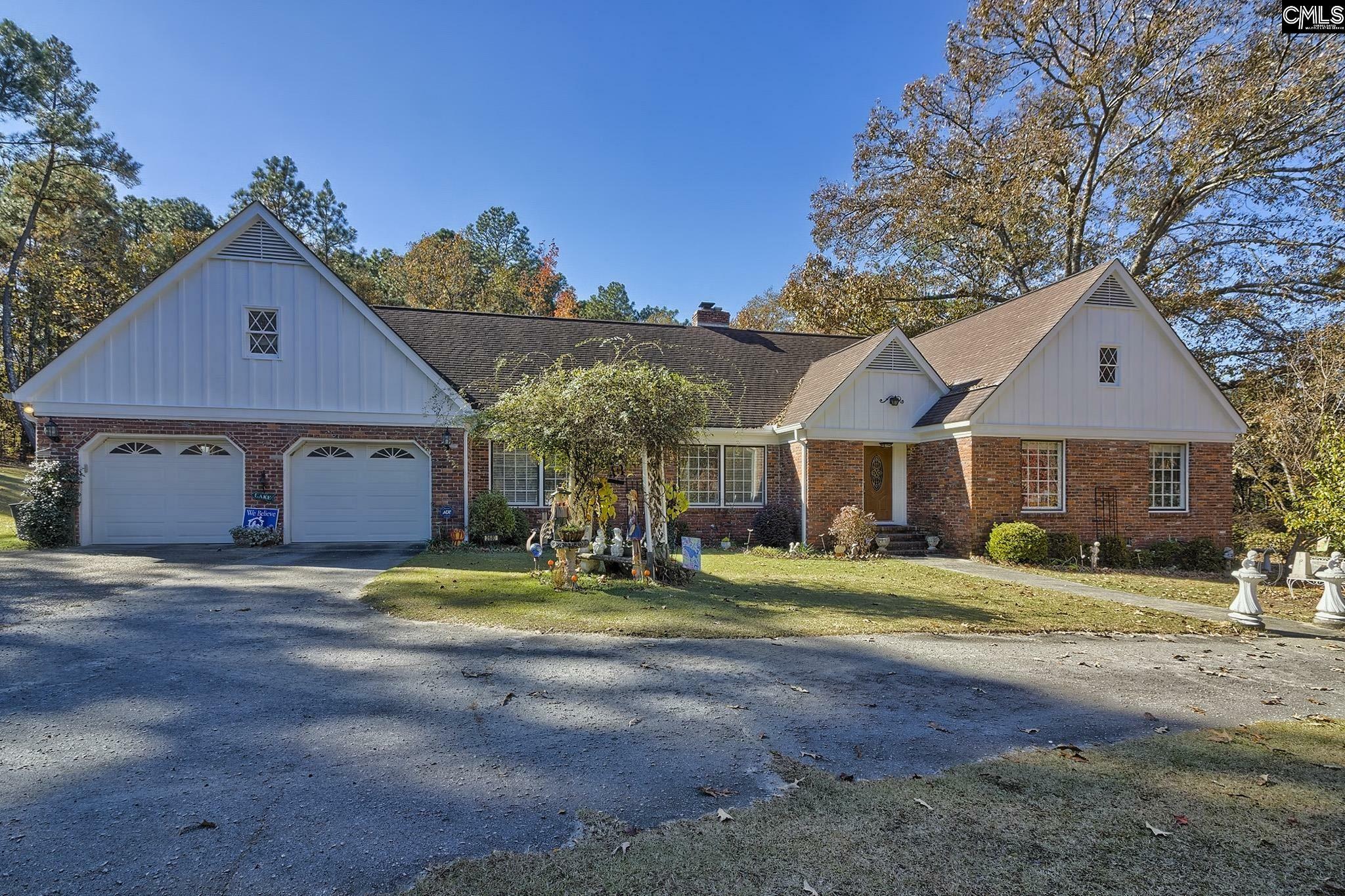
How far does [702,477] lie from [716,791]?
13837 mm

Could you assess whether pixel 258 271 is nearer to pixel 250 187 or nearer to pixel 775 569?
pixel 775 569

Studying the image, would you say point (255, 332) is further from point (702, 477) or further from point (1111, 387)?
point (1111, 387)

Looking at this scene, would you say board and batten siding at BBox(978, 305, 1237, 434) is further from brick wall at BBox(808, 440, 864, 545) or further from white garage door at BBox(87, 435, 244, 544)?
Answer: white garage door at BBox(87, 435, 244, 544)

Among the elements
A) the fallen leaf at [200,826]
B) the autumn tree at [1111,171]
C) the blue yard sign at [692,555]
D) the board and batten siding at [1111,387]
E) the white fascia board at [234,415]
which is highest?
the autumn tree at [1111,171]

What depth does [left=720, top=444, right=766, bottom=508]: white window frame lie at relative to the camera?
1766cm

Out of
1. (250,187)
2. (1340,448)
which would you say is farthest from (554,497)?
(250,187)

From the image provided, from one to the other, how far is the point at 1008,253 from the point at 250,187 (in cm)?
4166

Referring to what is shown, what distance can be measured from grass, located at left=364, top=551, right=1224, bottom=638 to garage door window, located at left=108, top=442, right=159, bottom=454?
7130 millimetres

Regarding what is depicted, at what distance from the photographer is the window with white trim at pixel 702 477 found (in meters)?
17.4

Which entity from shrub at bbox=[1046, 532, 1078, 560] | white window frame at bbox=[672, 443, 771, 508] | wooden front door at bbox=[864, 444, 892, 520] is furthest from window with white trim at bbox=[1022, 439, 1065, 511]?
white window frame at bbox=[672, 443, 771, 508]

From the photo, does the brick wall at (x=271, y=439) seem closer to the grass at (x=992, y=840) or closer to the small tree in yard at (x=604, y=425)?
the small tree in yard at (x=604, y=425)

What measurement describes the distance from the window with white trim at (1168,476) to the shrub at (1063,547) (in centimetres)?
314

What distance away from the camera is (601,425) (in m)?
9.66

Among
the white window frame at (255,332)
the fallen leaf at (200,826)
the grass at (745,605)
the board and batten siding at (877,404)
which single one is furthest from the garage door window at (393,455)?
the fallen leaf at (200,826)
